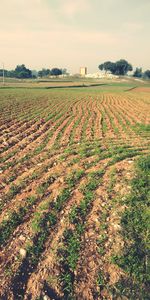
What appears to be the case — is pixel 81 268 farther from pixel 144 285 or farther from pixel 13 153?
pixel 13 153

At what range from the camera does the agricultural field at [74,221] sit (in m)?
6.46

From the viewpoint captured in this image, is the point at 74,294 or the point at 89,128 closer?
the point at 74,294

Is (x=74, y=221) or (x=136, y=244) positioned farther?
(x=74, y=221)

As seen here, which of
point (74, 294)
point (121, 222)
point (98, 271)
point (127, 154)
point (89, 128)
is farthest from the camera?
point (89, 128)

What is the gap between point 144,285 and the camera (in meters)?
6.45

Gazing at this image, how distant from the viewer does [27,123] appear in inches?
945

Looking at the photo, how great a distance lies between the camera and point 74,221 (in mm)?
8602

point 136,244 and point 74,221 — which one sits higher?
point 74,221

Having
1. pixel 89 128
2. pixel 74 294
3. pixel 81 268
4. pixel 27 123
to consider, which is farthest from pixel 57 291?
pixel 27 123

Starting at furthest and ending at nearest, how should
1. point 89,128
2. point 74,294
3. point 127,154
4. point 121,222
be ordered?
point 89,128 → point 127,154 → point 121,222 → point 74,294

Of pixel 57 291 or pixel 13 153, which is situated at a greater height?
pixel 13 153

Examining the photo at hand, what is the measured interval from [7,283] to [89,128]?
54.0ft

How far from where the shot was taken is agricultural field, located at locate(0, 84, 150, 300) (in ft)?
21.2

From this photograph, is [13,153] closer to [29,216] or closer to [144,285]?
→ [29,216]
